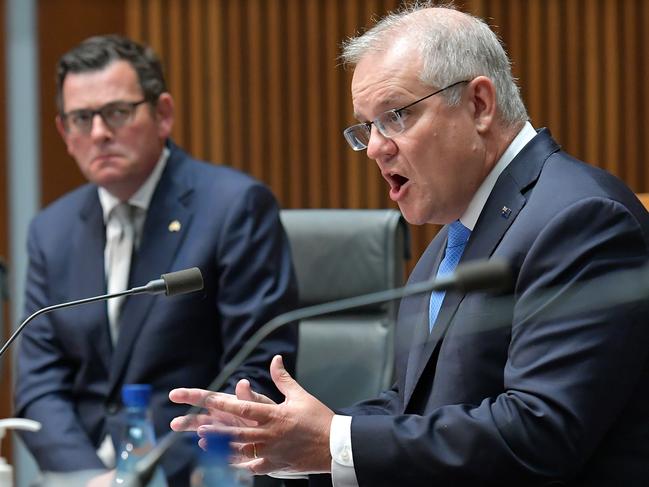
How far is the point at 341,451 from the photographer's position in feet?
6.08

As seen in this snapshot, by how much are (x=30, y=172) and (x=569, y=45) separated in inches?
86.5

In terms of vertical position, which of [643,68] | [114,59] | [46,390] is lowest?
[46,390]

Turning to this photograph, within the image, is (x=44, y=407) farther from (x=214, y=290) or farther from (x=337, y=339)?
(x=337, y=339)

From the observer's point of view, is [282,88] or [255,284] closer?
[255,284]

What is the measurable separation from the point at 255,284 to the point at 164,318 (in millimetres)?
247

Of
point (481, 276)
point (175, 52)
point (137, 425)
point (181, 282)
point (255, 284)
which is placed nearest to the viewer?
point (481, 276)

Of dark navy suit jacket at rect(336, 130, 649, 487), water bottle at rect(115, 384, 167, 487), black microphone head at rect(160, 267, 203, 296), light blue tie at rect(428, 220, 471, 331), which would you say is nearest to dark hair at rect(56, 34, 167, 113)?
water bottle at rect(115, 384, 167, 487)

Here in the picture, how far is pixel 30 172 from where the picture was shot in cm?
469

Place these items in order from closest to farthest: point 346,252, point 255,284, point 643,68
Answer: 1. point 255,284
2. point 346,252
3. point 643,68

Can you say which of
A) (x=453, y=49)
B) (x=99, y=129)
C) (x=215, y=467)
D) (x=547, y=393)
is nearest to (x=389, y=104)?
(x=453, y=49)

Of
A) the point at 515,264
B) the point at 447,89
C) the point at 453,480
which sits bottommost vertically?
the point at 453,480

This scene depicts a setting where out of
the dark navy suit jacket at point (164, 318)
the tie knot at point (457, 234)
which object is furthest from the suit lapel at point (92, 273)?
the tie knot at point (457, 234)

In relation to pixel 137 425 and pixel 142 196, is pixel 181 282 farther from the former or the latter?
pixel 142 196

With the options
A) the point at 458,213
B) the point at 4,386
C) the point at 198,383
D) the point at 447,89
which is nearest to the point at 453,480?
the point at 458,213
